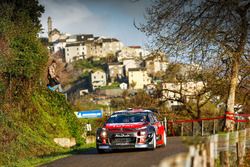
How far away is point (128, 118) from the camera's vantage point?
19.7 m

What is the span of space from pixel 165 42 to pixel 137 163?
809 cm

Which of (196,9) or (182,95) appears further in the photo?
(182,95)

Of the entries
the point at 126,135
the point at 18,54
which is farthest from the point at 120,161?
the point at 18,54

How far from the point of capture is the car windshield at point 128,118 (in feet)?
64.1

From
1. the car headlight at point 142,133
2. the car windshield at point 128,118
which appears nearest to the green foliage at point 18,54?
the car windshield at point 128,118

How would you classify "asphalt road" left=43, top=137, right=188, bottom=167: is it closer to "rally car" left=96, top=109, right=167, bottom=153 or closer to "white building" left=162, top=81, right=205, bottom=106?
"rally car" left=96, top=109, right=167, bottom=153

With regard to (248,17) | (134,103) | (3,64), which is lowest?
(134,103)

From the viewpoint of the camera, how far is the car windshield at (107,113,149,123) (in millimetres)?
19531

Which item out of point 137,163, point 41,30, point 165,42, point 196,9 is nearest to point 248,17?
point 196,9

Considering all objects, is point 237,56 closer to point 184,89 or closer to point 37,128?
point 37,128

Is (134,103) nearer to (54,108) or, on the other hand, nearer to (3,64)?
(54,108)

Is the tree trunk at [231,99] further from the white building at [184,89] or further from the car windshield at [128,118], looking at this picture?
the white building at [184,89]

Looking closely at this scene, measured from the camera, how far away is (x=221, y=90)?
40.1m

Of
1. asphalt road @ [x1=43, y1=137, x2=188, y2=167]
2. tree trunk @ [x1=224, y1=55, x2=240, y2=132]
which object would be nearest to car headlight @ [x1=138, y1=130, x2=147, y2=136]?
asphalt road @ [x1=43, y1=137, x2=188, y2=167]
